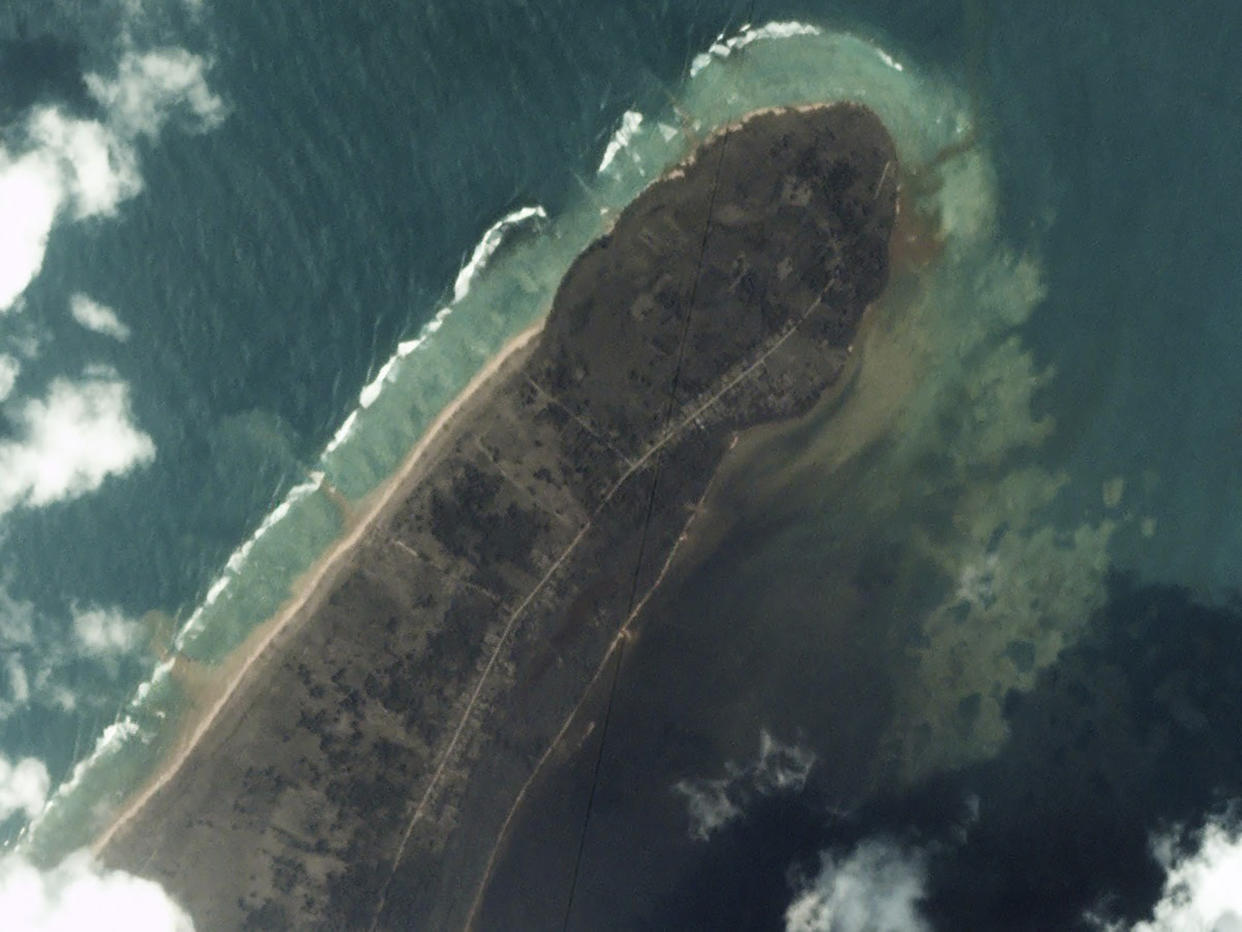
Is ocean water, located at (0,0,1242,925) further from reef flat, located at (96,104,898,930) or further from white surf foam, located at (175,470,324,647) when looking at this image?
reef flat, located at (96,104,898,930)

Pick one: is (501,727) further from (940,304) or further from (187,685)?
(940,304)

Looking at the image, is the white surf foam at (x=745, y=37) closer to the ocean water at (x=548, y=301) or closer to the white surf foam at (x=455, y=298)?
the ocean water at (x=548, y=301)

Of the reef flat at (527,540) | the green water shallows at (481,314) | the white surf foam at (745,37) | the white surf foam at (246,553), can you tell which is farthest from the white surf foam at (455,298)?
the white surf foam at (745,37)

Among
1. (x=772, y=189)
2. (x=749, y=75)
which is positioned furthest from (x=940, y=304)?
(x=749, y=75)

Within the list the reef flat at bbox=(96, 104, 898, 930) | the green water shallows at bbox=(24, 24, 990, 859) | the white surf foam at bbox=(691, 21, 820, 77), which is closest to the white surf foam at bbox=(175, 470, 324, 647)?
the green water shallows at bbox=(24, 24, 990, 859)

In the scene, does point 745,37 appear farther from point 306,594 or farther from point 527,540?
point 306,594
